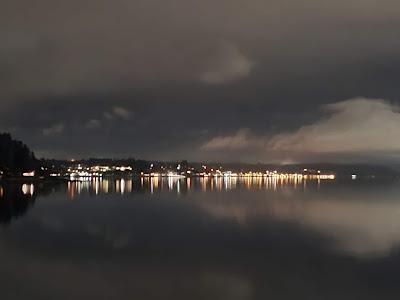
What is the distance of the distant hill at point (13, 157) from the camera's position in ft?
344

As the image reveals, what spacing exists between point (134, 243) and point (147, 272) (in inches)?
264

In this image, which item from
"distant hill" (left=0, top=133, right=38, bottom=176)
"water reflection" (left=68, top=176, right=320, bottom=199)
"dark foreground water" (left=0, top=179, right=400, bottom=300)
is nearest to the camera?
"dark foreground water" (left=0, top=179, right=400, bottom=300)

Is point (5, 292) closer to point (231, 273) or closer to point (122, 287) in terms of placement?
point (122, 287)

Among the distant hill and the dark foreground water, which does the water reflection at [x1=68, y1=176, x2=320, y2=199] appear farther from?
the dark foreground water

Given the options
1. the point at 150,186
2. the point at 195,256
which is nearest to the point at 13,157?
the point at 150,186

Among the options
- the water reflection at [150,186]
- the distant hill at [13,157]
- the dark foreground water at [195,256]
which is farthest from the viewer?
the distant hill at [13,157]

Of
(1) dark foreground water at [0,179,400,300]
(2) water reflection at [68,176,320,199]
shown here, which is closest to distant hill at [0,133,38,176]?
(2) water reflection at [68,176,320,199]

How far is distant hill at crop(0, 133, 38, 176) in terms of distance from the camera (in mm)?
105000

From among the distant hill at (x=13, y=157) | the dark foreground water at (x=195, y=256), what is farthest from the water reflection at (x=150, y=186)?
the dark foreground water at (x=195, y=256)

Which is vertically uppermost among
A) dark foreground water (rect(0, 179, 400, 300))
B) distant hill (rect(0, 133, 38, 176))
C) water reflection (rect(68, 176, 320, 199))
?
distant hill (rect(0, 133, 38, 176))

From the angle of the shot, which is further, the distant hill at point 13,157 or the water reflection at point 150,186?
the distant hill at point 13,157

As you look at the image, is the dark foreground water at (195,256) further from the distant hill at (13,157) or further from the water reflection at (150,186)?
the distant hill at (13,157)

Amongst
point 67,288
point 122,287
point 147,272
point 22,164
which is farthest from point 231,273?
point 22,164

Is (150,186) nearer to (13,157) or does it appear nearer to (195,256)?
(13,157)
